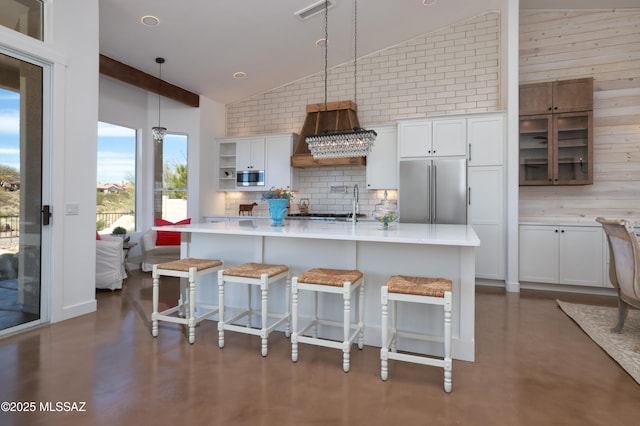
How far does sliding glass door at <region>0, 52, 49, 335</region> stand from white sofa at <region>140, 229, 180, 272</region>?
8.09ft

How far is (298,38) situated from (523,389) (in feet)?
16.3

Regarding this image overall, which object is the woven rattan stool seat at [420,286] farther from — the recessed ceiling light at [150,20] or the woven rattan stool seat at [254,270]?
the recessed ceiling light at [150,20]

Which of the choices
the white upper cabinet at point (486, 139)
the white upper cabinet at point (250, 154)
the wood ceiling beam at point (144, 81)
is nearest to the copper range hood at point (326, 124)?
the white upper cabinet at point (250, 154)

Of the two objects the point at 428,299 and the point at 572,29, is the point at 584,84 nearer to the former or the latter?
the point at 572,29

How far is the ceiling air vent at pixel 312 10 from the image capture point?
176 inches

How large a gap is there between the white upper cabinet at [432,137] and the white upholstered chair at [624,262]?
224 cm

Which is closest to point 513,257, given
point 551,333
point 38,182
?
point 551,333

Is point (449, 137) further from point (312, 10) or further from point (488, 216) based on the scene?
point (312, 10)

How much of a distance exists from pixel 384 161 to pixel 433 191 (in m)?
0.94

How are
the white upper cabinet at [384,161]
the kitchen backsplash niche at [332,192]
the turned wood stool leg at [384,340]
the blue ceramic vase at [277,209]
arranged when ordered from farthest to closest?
1. the kitchen backsplash niche at [332,192]
2. the white upper cabinet at [384,161]
3. the blue ceramic vase at [277,209]
4. the turned wood stool leg at [384,340]

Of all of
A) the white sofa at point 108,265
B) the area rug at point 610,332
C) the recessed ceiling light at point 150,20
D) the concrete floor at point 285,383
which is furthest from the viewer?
the white sofa at point 108,265

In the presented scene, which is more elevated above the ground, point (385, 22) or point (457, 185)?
point (385, 22)

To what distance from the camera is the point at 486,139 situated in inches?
192

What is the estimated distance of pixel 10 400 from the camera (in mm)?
2010
